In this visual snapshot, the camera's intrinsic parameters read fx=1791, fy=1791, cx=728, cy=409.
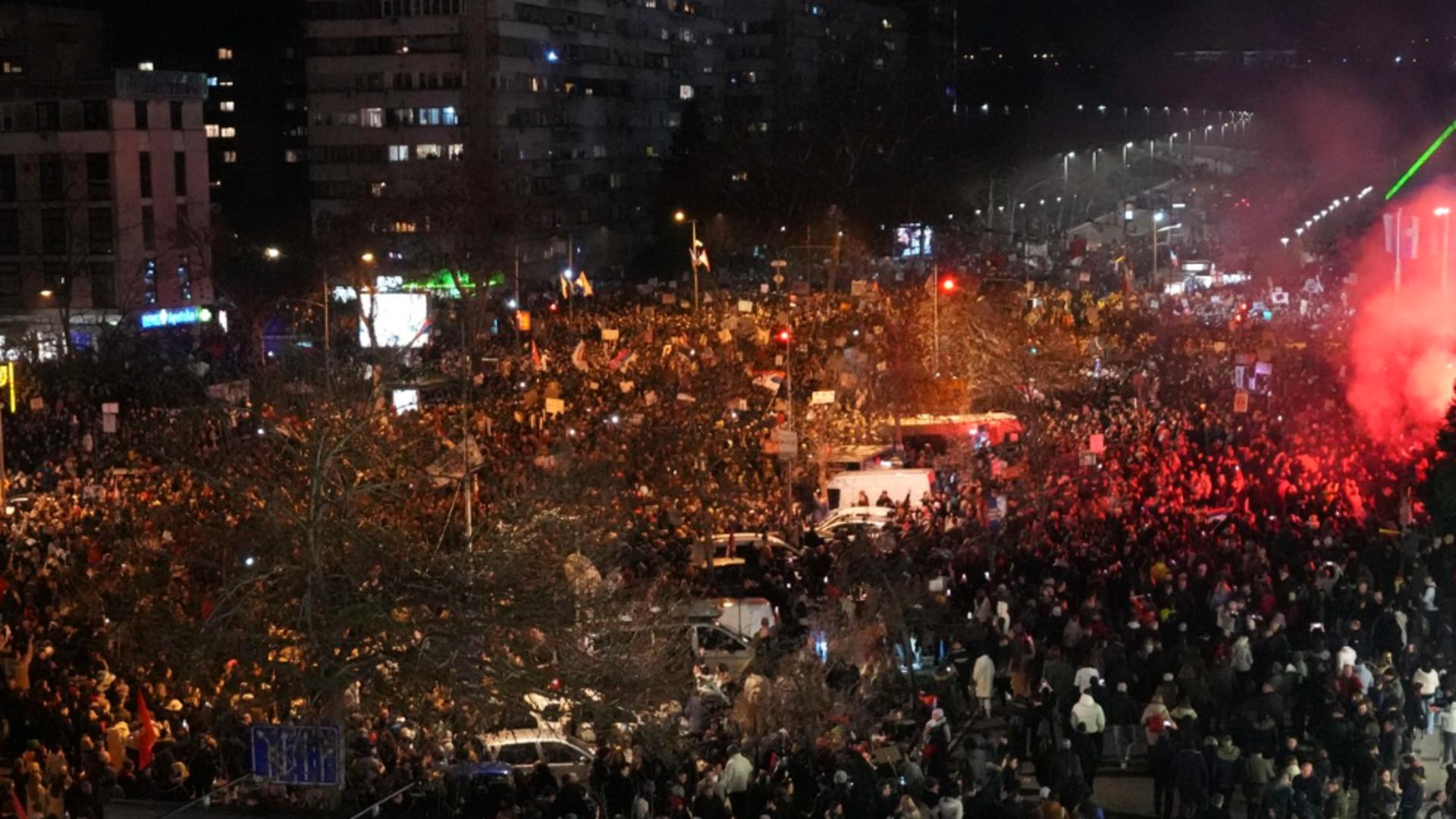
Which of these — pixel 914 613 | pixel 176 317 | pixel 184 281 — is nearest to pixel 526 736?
pixel 914 613

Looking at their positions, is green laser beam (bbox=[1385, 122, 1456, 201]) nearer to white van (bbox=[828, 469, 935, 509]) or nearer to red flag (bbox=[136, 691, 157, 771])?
white van (bbox=[828, 469, 935, 509])

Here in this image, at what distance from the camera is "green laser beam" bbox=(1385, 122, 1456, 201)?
73312 mm

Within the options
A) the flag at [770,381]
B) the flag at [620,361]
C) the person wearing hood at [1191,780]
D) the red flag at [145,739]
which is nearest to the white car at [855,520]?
the flag at [770,381]

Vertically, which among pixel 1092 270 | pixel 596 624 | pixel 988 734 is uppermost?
pixel 1092 270

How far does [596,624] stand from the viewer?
13.3m

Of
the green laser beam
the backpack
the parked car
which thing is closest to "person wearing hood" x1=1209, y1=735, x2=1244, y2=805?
the backpack

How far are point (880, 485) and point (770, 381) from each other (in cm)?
409

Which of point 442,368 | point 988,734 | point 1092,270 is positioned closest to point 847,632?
point 988,734

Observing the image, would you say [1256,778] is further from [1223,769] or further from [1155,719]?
[1155,719]

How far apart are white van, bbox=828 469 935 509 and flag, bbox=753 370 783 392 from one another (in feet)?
11.4

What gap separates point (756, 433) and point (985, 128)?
252ft

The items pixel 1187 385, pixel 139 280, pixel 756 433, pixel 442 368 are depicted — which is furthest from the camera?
pixel 139 280

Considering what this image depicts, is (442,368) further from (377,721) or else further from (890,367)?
(377,721)

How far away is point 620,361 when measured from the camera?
31.9 metres
